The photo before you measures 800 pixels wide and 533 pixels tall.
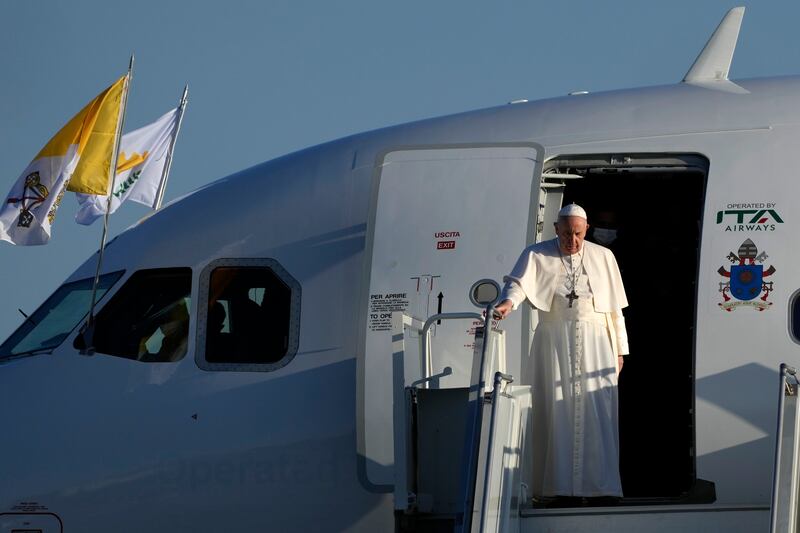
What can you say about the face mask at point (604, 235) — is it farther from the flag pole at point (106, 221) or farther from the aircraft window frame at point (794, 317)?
the flag pole at point (106, 221)

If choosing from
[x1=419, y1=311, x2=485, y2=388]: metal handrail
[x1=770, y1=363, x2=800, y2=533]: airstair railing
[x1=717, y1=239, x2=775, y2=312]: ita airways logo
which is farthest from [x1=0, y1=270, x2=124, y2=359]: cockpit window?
[x1=770, y1=363, x2=800, y2=533]: airstair railing

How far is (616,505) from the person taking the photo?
324 inches

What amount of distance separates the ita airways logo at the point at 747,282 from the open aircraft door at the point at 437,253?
1.34 metres

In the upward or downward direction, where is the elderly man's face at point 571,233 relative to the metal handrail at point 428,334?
upward

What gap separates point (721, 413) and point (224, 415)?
130 inches

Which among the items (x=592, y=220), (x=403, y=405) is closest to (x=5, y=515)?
(x=403, y=405)

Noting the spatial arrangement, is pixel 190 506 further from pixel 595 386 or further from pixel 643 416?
pixel 643 416

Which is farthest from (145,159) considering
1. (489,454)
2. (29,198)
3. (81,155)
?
(489,454)

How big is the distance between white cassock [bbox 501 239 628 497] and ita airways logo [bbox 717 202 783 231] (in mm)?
800

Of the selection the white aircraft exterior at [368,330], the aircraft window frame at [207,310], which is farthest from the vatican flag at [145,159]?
the aircraft window frame at [207,310]

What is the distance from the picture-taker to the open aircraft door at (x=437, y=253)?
8.77 metres

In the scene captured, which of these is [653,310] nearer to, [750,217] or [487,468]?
[750,217]

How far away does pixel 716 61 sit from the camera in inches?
395

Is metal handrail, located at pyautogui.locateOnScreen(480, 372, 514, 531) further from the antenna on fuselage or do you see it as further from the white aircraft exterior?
the antenna on fuselage
